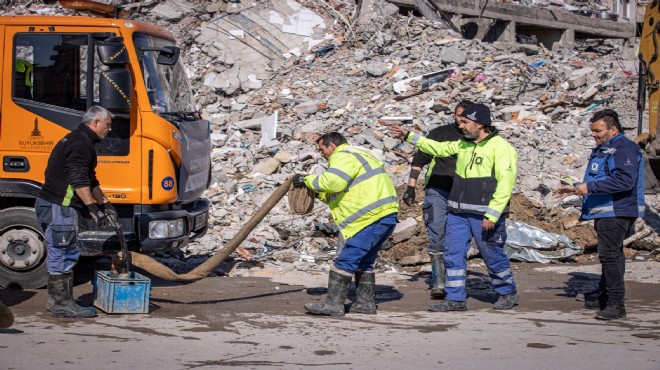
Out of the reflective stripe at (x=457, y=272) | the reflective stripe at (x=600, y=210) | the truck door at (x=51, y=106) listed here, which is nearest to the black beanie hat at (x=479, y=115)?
the reflective stripe at (x=600, y=210)

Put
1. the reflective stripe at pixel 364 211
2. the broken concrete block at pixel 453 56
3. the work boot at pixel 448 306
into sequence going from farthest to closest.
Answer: the broken concrete block at pixel 453 56
the work boot at pixel 448 306
the reflective stripe at pixel 364 211

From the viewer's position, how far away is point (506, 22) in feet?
74.6

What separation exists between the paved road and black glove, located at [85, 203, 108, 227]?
31.4 inches

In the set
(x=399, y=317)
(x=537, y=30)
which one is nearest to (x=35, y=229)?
(x=399, y=317)

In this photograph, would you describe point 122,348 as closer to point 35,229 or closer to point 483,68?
point 35,229

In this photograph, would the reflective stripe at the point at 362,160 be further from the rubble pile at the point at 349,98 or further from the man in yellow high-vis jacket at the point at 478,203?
the rubble pile at the point at 349,98

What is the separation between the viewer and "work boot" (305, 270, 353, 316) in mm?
7488

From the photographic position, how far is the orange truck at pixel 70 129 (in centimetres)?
820

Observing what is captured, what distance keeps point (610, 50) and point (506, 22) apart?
11.9 feet

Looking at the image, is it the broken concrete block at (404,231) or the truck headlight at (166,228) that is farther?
the broken concrete block at (404,231)

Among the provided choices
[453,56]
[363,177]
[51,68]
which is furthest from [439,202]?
[453,56]

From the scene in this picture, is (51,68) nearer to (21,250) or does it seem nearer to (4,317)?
(21,250)

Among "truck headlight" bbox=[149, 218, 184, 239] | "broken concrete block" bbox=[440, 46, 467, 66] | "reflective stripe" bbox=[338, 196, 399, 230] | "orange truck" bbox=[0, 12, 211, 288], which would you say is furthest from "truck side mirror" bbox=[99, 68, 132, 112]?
"broken concrete block" bbox=[440, 46, 467, 66]

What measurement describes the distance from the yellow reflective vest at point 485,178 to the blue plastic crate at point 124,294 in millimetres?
2818
